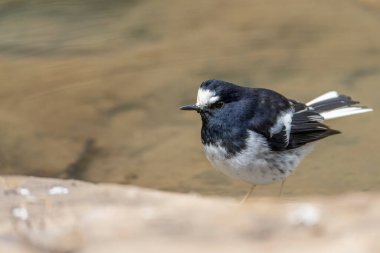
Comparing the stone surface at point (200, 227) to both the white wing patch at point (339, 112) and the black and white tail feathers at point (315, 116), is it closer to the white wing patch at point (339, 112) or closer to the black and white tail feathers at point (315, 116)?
the black and white tail feathers at point (315, 116)

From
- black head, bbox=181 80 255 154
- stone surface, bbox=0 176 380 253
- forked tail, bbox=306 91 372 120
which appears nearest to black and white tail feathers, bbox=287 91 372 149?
forked tail, bbox=306 91 372 120

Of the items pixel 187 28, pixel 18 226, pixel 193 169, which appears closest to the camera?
pixel 18 226

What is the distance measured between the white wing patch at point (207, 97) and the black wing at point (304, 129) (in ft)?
1.96

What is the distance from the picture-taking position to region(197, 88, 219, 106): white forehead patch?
5.04 meters

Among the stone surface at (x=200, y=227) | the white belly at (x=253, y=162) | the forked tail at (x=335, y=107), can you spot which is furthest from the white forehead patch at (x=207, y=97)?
the stone surface at (x=200, y=227)

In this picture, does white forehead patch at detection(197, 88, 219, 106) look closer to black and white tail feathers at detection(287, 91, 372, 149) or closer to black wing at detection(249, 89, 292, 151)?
black wing at detection(249, 89, 292, 151)

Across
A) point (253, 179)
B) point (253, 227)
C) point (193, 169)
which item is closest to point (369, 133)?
point (193, 169)

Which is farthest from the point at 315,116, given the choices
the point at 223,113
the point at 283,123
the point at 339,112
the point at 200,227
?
the point at 200,227

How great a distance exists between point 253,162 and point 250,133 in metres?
0.19

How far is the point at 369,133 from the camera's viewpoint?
6805 millimetres

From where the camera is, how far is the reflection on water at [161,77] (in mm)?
6414

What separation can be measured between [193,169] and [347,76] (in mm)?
1929

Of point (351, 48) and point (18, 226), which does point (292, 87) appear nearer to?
point (351, 48)

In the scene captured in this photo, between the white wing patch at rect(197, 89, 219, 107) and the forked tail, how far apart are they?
1136mm
